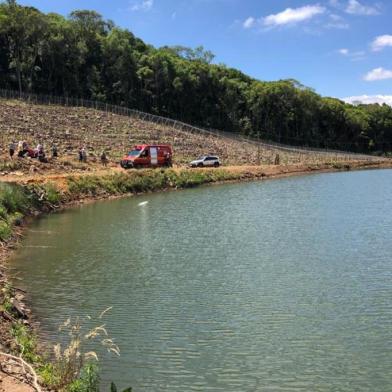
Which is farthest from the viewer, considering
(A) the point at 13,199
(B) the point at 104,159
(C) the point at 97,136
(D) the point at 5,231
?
(C) the point at 97,136

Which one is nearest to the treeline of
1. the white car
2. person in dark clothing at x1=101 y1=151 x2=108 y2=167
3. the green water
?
the white car

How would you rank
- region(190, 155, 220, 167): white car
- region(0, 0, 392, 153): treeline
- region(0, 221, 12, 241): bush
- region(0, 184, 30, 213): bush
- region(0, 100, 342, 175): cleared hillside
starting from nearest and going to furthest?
1. region(0, 221, 12, 241): bush
2. region(0, 184, 30, 213): bush
3. region(0, 100, 342, 175): cleared hillside
4. region(190, 155, 220, 167): white car
5. region(0, 0, 392, 153): treeline

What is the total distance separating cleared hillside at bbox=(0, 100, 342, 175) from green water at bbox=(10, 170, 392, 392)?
24.7 m

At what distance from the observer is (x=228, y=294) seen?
1670cm

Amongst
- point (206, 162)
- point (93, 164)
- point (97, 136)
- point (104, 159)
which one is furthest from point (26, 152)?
point (206, 162)

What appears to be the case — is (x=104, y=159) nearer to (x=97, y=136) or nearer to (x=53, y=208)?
(x=97, y=136)

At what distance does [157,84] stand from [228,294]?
96.0m

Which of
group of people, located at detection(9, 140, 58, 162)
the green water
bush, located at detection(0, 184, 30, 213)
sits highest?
group of people, located at detection(9, 140, 58, 162)

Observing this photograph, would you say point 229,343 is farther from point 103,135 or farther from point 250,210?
point 103,135

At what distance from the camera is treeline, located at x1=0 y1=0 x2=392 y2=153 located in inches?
3784

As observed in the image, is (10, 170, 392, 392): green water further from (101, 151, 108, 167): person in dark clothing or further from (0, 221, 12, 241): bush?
(101, 151, 108, 167): person in dark clothing

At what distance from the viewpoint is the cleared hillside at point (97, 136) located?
6031 cm

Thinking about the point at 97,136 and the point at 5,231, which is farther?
the point at 97,136

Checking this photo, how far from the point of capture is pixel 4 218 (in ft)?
90.5
